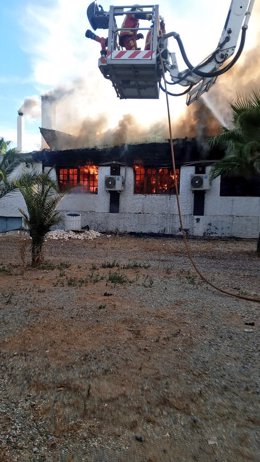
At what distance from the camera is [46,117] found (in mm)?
29328

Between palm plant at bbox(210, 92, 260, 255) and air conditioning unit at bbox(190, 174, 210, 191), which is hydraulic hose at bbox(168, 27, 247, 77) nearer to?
palm plant at bbox(210, 92, 260, 255)

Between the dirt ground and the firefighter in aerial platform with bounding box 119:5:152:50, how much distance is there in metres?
4.98

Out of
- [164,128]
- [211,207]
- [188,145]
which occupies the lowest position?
[211,207]

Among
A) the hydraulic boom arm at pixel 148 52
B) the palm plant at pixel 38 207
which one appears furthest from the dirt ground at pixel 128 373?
the hydraulic boom arm at pixel 148 52

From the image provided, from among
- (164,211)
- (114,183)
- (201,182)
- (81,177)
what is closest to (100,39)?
(201,182)

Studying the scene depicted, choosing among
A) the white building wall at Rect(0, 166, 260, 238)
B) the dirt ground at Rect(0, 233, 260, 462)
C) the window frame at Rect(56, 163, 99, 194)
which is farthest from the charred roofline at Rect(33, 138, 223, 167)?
the dirt ground at Rect(0, 233, 260, 462)

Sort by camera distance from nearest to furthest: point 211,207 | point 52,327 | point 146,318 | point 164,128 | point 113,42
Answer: point 52,327 < point 146,318 < point 113,42 < point 211,207 < point 164,128

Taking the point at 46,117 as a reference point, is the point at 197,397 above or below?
below

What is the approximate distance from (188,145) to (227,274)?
1155 centimetres

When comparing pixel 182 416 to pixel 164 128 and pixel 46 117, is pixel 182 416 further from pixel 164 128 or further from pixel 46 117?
pixel 46 117

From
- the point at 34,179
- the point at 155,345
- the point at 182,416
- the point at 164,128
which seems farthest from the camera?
the point at 164,128

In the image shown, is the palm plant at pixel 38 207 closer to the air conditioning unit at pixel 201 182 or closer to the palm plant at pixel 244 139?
the palm plant at pixel 244 139

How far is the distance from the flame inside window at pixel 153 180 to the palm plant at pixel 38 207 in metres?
10.8

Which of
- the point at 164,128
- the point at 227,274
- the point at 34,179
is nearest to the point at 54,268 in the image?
the point at 34,179
